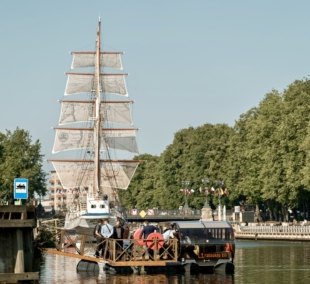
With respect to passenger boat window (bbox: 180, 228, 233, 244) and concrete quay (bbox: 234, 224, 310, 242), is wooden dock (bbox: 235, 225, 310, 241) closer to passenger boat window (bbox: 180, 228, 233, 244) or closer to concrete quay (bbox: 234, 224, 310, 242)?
concrete quay (bbox: 234, 224, 310, 242)

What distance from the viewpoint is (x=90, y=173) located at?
108 meters

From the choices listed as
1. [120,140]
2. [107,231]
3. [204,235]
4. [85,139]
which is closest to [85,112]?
[85,139]

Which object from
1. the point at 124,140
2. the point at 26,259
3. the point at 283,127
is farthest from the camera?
the point at 124,140

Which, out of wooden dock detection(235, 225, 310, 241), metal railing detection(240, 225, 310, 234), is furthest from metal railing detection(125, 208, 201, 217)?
metal railing detection(240, 225, 310, 234)

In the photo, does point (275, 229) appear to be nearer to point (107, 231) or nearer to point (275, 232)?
point (275, 232)

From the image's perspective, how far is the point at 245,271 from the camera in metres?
38.3

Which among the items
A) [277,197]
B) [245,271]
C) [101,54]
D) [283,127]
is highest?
[101,54]

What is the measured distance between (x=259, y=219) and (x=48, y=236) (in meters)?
70.7

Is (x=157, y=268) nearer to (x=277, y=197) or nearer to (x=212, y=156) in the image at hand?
(x=277, y=197)

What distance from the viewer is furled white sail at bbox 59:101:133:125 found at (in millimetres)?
112137

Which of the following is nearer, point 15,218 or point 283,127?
point 15,218

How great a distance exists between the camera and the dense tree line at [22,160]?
130 m

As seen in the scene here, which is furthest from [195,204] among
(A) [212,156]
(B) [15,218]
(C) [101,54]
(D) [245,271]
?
(B) [15,218]

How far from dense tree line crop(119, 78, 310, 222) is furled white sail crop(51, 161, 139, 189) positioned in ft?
46.0
